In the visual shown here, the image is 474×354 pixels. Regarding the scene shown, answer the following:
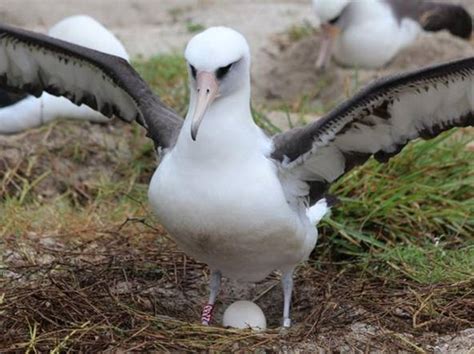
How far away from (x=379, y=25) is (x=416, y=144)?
155 inches

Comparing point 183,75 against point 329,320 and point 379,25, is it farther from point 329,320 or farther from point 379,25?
point 329,320

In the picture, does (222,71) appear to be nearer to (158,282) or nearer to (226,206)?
(226,206)

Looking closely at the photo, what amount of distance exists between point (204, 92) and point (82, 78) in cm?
107

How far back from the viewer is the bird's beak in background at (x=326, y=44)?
1033 cm

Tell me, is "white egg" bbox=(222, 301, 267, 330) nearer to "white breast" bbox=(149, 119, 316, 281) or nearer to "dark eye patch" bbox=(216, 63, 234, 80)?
"white breast" bbox=(149, 119, 316, 281)

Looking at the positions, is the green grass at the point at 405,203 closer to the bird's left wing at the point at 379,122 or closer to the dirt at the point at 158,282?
the dirt at the point at 158,282

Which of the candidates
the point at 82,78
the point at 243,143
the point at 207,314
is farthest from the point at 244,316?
the point at 82,78

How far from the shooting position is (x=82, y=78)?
5867 mm

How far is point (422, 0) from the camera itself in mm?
11469

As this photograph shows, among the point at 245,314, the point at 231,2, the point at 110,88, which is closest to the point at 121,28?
the point at 231,2

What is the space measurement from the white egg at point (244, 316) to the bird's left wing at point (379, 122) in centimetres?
55

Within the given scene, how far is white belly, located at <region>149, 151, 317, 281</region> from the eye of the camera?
5.04m

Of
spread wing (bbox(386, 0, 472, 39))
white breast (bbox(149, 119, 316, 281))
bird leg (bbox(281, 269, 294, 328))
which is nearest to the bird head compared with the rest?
white breast (bbox(149, 119, 316, 281))

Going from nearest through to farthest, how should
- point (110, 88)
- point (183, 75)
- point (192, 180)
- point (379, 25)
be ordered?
point (192, 180), point (110, 88), point (183, 75), point (379, 25)
